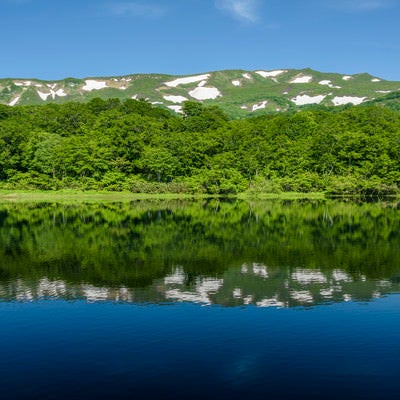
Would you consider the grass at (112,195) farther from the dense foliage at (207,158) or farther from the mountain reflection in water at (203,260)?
the mountain reflection in water at (203,260)

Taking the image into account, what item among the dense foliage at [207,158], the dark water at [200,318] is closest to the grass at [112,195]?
the dense foliage at [207,158]

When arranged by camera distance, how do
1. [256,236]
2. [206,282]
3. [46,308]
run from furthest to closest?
[256,236]
[206,282]
[46,308]

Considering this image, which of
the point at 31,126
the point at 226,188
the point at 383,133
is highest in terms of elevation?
the point at 31,126

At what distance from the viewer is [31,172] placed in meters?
99.9

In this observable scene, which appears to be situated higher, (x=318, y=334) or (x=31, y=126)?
(x=31, y=126)

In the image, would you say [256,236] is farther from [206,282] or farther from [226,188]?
[226,188]

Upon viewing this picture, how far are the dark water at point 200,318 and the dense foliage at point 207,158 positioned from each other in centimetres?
6264

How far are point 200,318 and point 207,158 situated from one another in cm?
8770

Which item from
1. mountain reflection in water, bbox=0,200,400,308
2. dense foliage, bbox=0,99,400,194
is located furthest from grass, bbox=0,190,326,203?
mountain reflection in water, bbox=0,200,400,308

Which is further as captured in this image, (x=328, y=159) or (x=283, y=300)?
(x=328, y=159)

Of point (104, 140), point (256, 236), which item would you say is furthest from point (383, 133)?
point (256, 236)

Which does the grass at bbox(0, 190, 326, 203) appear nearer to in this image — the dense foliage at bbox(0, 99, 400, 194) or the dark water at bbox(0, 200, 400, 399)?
the dense foliage at bbox(0, 99, 400, 194)

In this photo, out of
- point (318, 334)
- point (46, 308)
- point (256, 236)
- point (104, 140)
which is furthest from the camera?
point (104, 140)

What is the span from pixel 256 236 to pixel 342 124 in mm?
83310
